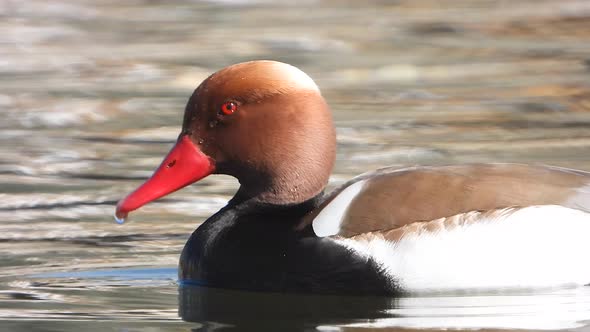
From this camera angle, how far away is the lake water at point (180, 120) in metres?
5.40

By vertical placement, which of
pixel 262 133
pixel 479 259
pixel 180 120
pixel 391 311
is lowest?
pixel 180 120

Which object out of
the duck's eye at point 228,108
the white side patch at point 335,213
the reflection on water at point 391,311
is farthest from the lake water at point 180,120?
the duck's eye at point 228,108

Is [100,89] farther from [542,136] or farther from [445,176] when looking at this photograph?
[445,176]

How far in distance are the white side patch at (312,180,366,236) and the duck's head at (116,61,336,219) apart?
153 millimetres

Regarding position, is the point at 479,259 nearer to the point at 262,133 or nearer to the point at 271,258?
the point at 271,258

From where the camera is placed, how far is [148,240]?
6734 mm

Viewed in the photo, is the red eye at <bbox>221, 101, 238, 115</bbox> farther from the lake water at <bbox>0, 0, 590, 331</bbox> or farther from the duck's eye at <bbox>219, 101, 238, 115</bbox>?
the lake water at <bbox>0, 0, 590, 331</bbox>

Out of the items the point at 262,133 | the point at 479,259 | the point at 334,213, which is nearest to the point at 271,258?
the point at 334,213

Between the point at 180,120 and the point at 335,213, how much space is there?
14.9ft

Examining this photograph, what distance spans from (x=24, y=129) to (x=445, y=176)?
16.0 feet

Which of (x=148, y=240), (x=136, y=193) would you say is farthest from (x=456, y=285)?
(x=148, y=240)

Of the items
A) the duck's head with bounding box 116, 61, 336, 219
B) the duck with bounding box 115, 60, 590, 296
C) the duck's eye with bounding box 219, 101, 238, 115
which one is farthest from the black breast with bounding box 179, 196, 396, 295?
the duck's eye with bounding box 219, 101, 238, 115

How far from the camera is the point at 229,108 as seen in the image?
5.81m

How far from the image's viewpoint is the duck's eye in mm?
5805
